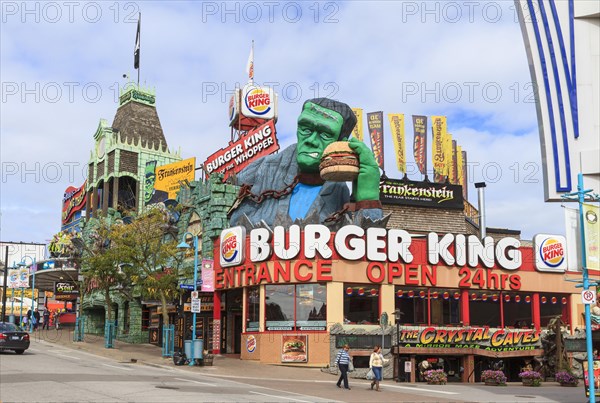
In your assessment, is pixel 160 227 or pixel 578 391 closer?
pixel 578 391

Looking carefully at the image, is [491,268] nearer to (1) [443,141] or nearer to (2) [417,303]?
(2) [417,303]

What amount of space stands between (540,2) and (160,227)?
29.1 m

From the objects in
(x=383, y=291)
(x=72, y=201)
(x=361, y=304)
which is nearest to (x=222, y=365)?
(x=361, y=304)

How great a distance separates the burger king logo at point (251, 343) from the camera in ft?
125

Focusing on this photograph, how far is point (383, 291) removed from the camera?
3750 centimetres

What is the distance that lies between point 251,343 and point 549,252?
1850 cm

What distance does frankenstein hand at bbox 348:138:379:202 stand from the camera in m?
39.4

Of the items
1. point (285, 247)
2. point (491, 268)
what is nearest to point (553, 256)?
point (491, 268)

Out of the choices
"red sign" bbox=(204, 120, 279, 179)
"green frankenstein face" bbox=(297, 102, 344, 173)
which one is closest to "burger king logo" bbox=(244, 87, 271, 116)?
"red sign" bbox=(204, 120, 279, 179)

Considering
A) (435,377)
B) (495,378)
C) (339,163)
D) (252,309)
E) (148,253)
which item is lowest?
(495,378)

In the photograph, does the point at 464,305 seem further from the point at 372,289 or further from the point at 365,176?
the point at 365,176

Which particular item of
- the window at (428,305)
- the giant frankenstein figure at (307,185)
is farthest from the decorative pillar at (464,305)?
the giant frankenstein figure at (307,185)

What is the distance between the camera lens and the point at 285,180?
44875mm

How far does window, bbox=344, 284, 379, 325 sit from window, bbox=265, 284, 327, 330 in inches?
52.8
